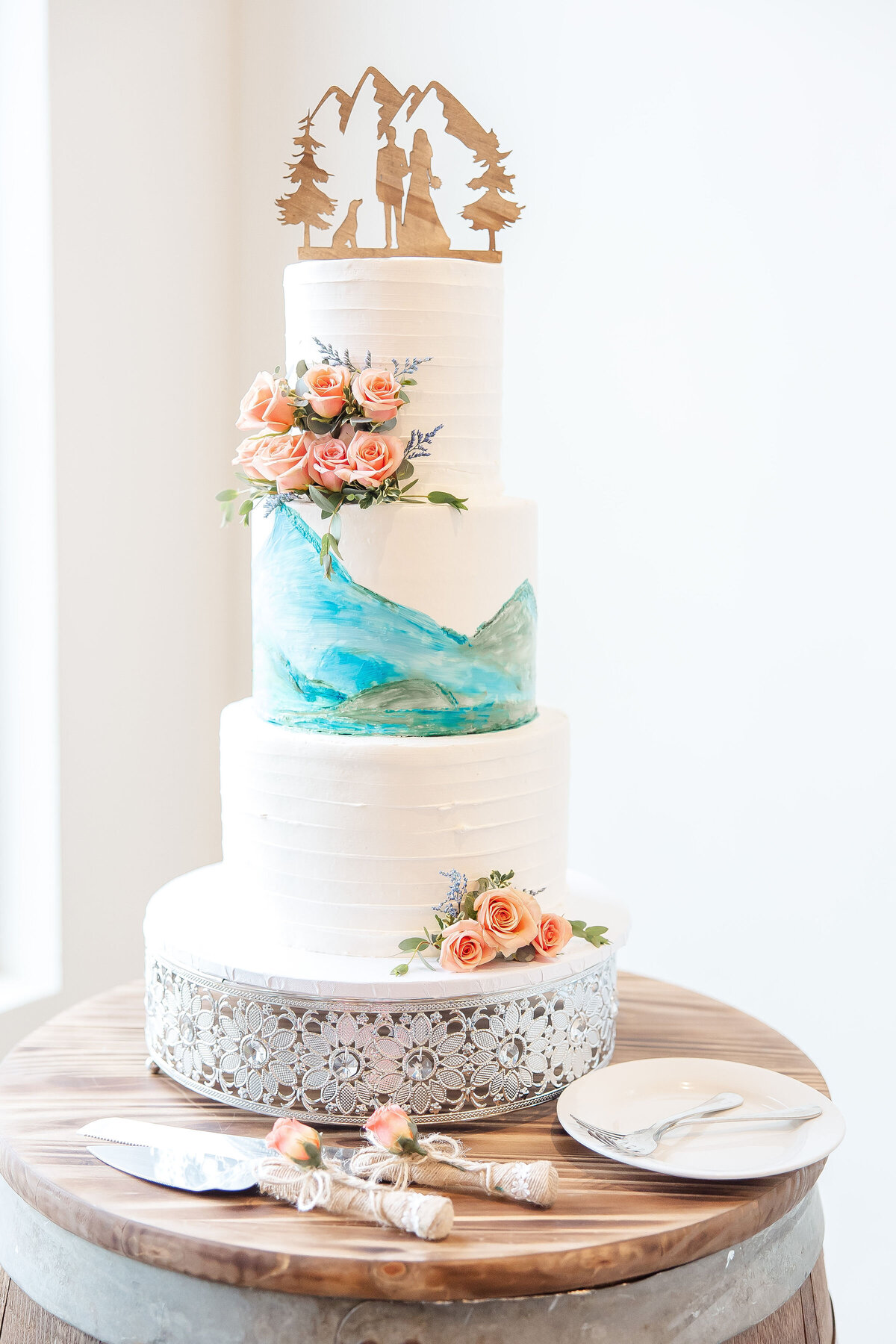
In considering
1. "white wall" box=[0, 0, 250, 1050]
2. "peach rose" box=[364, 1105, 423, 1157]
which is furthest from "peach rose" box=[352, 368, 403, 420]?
"white wall" box=[0, 0, 250, 1050]

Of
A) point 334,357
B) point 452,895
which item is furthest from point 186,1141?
point 334,357

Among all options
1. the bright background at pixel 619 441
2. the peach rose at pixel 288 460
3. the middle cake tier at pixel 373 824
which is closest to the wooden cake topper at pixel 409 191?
the peach rose at pixel 288 460

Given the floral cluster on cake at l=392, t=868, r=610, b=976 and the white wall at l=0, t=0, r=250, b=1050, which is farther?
the white wall at l=0, t=0, r=250, b=1050

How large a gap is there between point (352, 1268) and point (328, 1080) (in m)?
0.29

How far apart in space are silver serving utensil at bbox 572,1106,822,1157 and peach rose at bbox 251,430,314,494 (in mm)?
764

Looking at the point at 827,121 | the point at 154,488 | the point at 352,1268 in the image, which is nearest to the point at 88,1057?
the point at 352,1268

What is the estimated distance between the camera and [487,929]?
1410 millimetres

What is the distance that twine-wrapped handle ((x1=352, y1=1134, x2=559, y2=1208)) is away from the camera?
124 cm

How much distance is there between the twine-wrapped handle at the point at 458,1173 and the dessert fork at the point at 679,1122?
106mm

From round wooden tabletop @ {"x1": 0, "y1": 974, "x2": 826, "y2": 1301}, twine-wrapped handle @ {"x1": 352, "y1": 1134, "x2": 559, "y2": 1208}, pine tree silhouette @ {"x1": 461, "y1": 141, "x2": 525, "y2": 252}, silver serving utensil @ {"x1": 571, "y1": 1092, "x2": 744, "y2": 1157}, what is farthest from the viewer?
pine tree silhouette @ {"x1": 461, "y1": 141, "x2": 525, "y2": 252}

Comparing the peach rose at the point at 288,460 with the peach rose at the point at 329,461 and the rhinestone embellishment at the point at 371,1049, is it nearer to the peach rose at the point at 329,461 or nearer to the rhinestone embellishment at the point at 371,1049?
the peach rose at the point at 329,461

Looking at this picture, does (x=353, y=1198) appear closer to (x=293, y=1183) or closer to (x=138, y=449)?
(x=293, y=1183)

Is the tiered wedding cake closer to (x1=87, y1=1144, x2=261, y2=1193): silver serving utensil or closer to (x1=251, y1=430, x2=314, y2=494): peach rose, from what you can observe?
(x1=251, y1=430, x2=314, y2=494): peach rose

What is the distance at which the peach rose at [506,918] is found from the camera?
1405 millimetres
